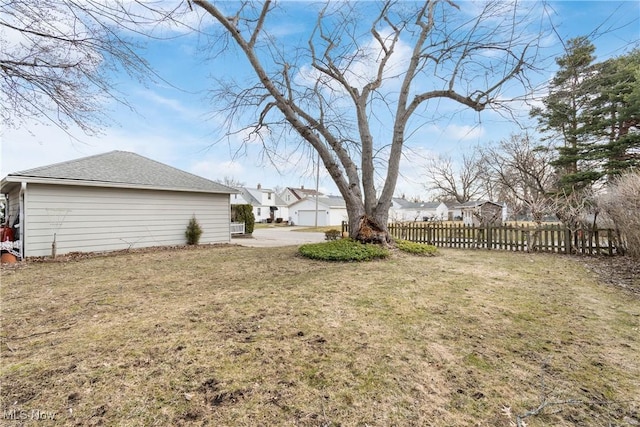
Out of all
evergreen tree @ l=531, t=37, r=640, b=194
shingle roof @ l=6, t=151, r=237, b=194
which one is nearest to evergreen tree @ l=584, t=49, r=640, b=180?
evergreen tree @ l=531, t=37, r=640, b=194

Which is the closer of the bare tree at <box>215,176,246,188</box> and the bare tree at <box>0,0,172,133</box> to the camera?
the bare tree at <box>0,0,172,133</box>

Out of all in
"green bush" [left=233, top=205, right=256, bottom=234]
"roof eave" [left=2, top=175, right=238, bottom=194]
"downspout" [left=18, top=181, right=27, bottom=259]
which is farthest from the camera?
"green bush" [left=233, top=205, right=256, bottom=234]

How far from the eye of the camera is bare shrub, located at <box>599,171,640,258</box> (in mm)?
6203

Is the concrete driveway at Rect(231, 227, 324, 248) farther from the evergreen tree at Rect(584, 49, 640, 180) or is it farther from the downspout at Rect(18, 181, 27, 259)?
the evergreen tree at Rect(584, 49, 640, 180)

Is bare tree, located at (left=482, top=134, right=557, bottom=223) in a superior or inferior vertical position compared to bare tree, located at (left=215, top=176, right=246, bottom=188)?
inferior

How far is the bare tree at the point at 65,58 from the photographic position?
3.40 m

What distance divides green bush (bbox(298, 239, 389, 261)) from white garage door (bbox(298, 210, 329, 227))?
25.0 m

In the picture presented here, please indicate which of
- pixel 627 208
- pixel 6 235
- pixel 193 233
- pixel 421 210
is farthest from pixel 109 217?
pixel 421 210

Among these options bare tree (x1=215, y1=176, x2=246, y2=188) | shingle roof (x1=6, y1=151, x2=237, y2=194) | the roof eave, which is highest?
bare tree (x1=215, y1=176, x2=246, y2=188)

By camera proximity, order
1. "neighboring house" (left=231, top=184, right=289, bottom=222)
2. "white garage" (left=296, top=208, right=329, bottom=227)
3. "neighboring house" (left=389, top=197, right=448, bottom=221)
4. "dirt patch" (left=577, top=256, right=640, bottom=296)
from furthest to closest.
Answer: "neighboring house" (left=389, top=197, right=448, bottom=221) < "neighboring house" (left=231, top=184, right=289, bottom=222) < "white garage" (left=296, top=208, right=329, bottom=227) < "dirt patch" (left=577, top=256, right=640, bottom=296)

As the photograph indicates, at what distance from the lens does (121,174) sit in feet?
33.6

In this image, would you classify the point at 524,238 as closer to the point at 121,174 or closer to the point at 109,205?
the point at 109,205
